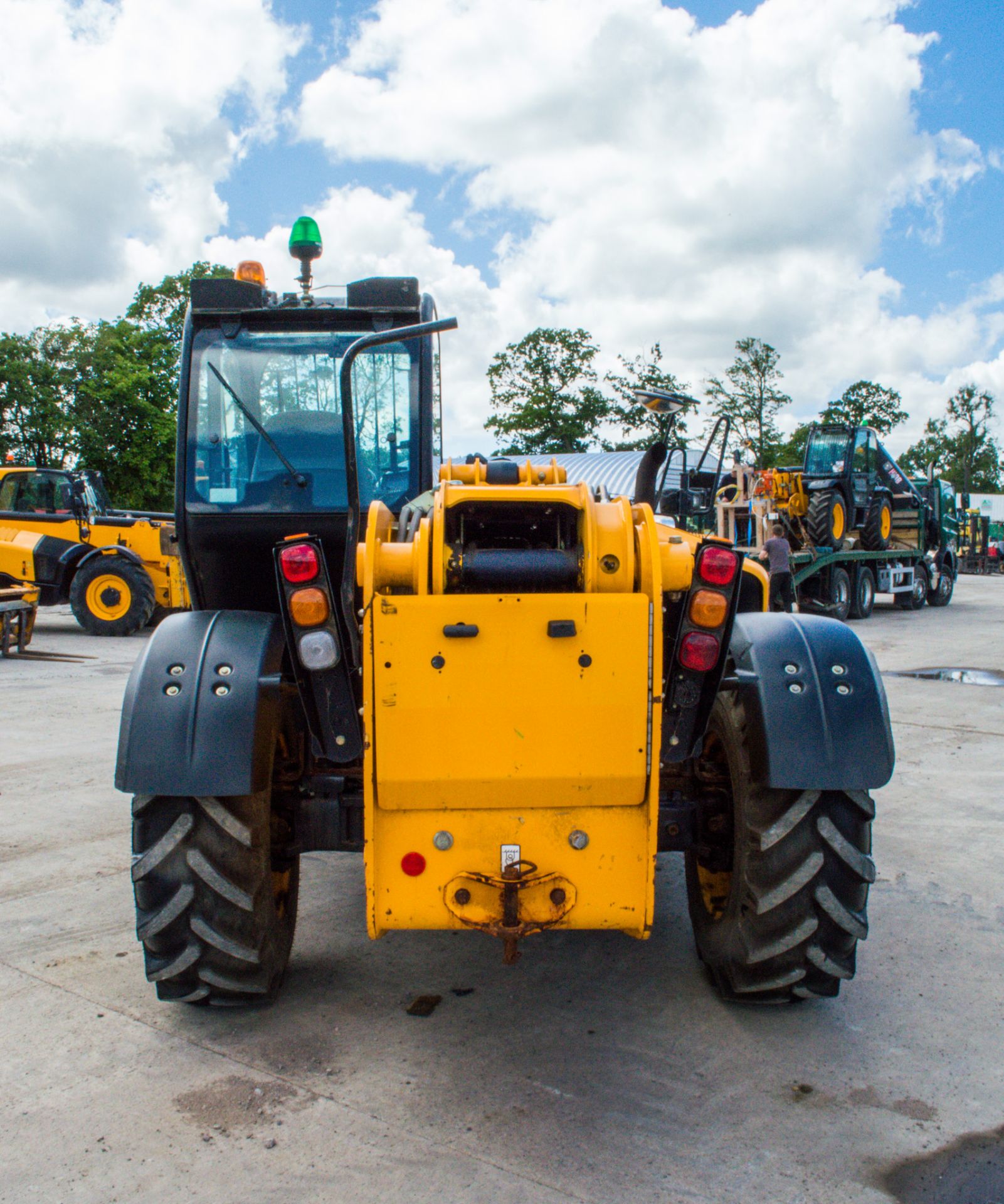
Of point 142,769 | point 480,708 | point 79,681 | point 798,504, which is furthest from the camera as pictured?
point 798,504

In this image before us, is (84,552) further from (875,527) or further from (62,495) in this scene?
(875,527)

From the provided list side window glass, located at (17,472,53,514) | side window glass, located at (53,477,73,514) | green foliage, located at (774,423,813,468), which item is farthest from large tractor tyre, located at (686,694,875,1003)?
green foliage, located at (774,423,813,468)

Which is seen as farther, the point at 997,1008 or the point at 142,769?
the point at 997,1008

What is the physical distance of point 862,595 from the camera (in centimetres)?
1900

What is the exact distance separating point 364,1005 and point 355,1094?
529 millimetres

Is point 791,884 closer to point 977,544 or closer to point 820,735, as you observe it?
point 820,735

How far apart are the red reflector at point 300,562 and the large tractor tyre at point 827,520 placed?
16707 mm

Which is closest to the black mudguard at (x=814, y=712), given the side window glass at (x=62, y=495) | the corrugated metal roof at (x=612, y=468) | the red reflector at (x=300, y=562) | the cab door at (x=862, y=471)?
the red reflector at (x=300, y=562)

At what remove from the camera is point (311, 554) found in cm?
275

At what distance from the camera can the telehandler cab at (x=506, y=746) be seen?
8.66 ft

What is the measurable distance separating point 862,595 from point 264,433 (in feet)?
55.2

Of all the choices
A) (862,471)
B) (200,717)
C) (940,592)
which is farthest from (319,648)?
(940,592)

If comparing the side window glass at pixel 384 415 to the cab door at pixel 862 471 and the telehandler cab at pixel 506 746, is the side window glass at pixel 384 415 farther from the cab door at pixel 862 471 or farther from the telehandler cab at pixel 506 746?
the cab door at pixel 862 471

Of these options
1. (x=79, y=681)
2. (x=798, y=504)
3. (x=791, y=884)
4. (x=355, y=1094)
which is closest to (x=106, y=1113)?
(x=355, y=1094)
